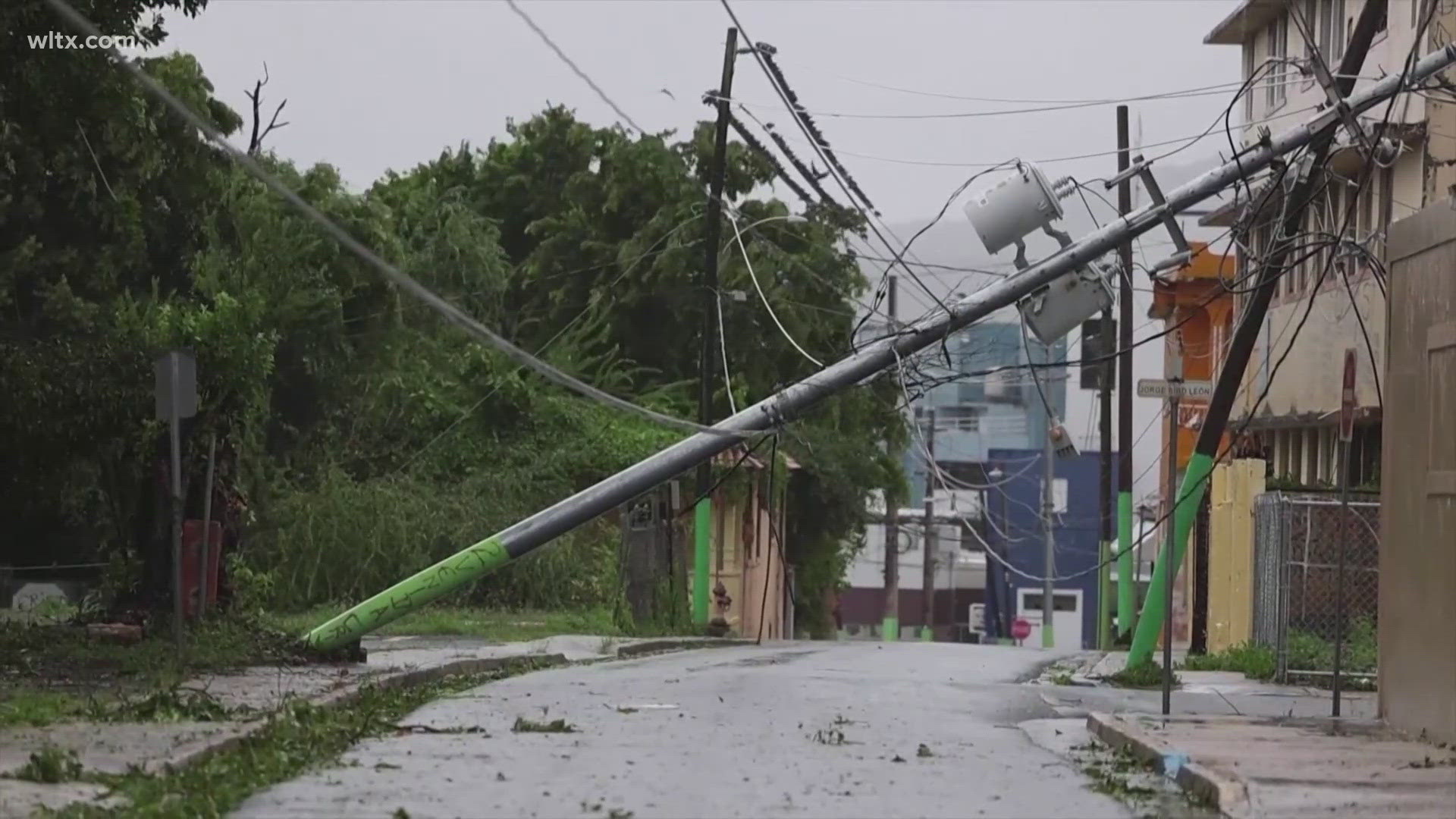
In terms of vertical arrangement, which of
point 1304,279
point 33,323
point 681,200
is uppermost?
point 681,200

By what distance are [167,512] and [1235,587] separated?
588 inches

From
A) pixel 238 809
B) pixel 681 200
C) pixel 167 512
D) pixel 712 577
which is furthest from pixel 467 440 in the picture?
pixel 238 809

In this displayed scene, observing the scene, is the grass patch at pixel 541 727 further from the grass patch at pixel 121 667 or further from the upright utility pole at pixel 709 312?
the upright utility pole at pixel 709 312

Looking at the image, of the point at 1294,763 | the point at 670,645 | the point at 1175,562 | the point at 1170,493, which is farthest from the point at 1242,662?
the point at 1294,763

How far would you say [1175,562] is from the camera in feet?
66.0

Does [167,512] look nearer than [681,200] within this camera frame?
Yes

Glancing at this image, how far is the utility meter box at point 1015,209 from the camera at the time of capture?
20.8 metres

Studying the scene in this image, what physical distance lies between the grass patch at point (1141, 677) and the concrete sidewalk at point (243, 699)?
6.16 metres

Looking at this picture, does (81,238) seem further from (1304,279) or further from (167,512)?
(1304,279)

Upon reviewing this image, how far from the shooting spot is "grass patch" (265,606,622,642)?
27406 mm

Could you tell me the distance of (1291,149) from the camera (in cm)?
1959

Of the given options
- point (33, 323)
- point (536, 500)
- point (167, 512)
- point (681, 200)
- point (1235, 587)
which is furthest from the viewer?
point (681, 200)

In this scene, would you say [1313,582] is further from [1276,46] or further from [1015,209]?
[1276,46]

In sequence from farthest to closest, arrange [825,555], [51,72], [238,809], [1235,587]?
[825,555] → [1235,587] → [51,72] → [238,809]
